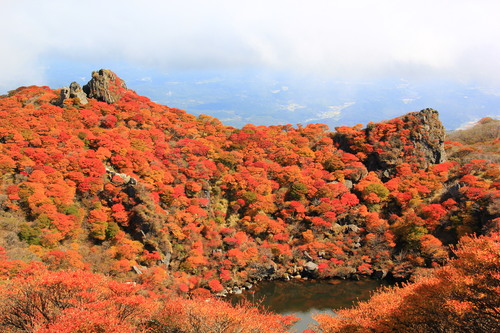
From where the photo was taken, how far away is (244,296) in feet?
122

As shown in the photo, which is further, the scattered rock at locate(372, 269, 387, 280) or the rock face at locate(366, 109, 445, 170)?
the rock face at locate(366, 109, 445, 170)

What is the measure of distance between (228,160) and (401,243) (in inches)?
1109

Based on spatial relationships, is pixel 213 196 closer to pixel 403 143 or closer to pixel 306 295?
pixel 306 295

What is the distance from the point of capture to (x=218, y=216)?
45.1 m

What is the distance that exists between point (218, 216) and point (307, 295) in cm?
1598

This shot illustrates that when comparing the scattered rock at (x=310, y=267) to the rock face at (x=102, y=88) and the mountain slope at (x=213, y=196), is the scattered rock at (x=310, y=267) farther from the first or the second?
the rock face at (x=102, y=88)

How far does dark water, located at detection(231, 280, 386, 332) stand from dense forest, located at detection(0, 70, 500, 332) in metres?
1.61

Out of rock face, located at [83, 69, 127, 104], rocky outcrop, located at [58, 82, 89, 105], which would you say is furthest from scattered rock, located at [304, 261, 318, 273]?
rocky outcrop, located at [58, 82, 89, 105]

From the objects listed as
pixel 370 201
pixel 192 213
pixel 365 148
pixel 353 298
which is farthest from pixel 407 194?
pixel 192 213

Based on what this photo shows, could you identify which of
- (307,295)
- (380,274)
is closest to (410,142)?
(380,274)

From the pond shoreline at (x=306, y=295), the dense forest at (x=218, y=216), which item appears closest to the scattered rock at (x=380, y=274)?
the dense forest at (x=218, y=216)

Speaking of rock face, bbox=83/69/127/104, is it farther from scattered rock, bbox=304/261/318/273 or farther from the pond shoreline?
scattered rock, bbox=304/261/318/273

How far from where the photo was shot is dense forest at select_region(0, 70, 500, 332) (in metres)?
18.9

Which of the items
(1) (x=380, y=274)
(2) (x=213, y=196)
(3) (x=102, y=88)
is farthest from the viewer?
(3) (x=102, y=88)
